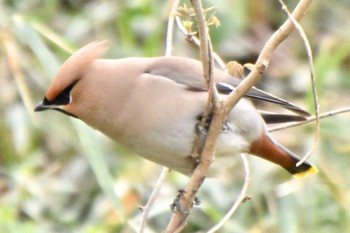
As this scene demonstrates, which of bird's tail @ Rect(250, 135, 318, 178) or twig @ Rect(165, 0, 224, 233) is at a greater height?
twig @ Rect(165, 0, 224, 233)

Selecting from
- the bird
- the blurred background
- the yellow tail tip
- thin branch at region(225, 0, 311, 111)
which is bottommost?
the blurred background

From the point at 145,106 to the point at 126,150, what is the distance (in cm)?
183

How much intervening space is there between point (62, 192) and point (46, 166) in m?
0.25

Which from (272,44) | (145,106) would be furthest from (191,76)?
(272,44)

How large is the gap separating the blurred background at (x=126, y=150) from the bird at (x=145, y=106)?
55 cm

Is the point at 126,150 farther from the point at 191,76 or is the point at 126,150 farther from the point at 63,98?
the point at 63,98

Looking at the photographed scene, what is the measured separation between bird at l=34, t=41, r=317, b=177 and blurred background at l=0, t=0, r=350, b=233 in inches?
21.6

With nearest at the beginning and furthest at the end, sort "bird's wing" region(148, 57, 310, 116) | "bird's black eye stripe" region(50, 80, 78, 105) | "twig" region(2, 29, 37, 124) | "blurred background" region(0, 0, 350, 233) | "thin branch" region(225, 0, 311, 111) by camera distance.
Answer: "thin branch" region(225, 0, 311, 111)
"bird's black eye stripe" region(50, 80, 78, 105)
"bird's wing" region(148, 57, 310, 116)
"twig" region(2, 29, 37, 124)
"blurred background" region(0, 0, 350, 233)

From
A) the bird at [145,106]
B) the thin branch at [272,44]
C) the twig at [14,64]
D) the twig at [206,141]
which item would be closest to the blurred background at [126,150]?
the twig at [14,64]

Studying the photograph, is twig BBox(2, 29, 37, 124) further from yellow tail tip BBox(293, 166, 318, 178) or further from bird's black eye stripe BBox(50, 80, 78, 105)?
yellow tail tip BBox(293, 166, 318, 178)

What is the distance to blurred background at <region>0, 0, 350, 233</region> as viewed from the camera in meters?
4.69

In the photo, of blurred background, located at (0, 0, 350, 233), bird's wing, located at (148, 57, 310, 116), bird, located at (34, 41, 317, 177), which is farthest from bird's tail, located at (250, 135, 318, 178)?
blurred background, located at (0, 0, 350, 233)

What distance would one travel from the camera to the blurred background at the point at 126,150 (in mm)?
4691

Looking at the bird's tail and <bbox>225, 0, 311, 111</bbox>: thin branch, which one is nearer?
<bbox>225, 0, 311, 111</bbox>: thin branch
